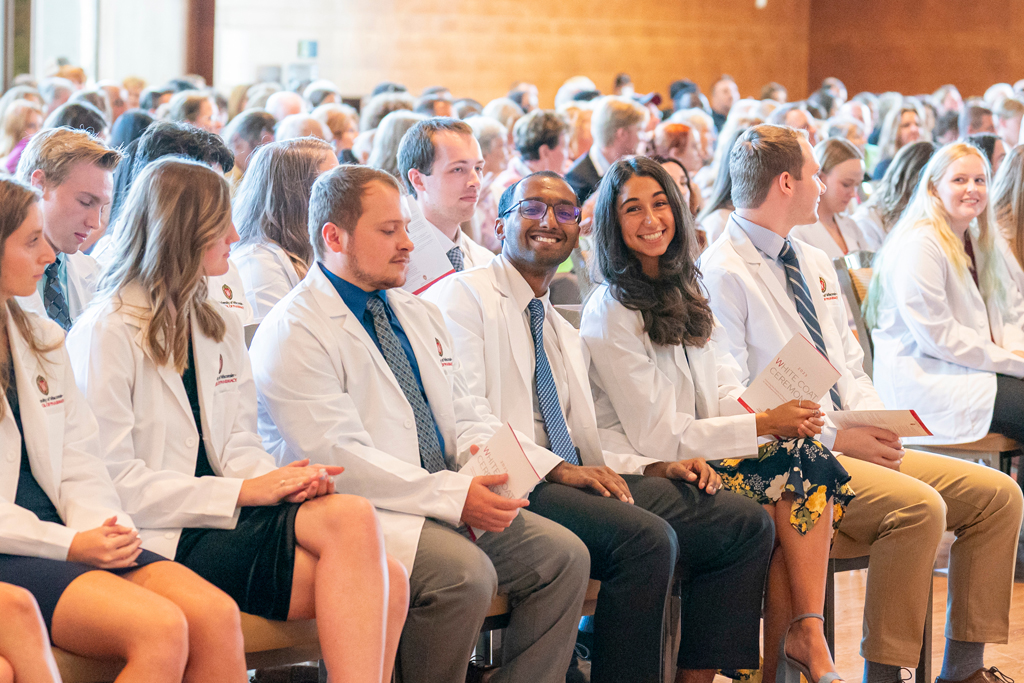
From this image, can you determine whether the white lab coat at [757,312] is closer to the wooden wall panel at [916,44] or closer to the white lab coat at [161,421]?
the white lab coat at [161,421]

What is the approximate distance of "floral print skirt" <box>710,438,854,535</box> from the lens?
2.62 meters

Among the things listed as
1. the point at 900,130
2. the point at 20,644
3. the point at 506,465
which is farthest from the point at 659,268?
the point at 900,130

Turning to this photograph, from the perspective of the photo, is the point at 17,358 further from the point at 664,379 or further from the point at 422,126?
the point at 422,126

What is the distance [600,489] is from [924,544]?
860 millimetres

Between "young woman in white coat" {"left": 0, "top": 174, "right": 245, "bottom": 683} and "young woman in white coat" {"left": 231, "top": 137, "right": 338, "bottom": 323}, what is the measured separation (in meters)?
1.01

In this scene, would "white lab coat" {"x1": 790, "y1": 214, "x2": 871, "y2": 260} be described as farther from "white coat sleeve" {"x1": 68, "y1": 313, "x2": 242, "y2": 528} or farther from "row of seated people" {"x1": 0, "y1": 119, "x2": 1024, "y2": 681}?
"white coat sleeve" {"x1": 68, "y1": 313, "x2": 242, "y2": 528}

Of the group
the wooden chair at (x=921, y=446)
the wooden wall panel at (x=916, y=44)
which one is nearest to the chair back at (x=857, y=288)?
the wooden chair at (x=921, y=446)

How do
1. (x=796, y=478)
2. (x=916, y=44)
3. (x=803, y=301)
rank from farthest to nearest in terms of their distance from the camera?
(x=916, y=44)
(x=803, y=301)
(x=796, y=478)

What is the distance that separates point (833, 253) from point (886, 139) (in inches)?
166

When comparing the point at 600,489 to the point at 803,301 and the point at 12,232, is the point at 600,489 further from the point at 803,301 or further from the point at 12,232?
the point at 12,232

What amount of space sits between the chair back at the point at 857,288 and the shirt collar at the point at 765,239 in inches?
25.9

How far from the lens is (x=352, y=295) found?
2480mm

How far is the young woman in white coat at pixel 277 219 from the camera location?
3.10 m

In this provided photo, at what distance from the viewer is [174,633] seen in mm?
1801
